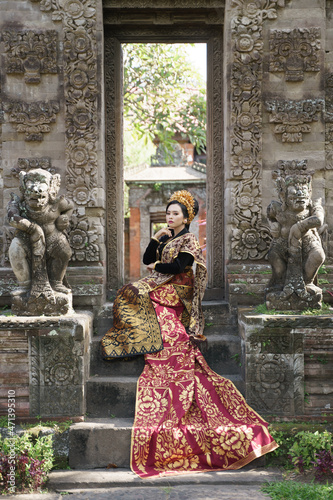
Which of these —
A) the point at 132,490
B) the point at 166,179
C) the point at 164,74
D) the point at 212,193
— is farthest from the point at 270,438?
the point at 166,179

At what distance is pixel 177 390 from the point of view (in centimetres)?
458

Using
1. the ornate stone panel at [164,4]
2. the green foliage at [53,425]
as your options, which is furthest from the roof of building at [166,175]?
the green foliage at [53,425]

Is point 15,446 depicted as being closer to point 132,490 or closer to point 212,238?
point 132,490

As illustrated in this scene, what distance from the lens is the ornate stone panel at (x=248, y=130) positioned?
5.89 metres

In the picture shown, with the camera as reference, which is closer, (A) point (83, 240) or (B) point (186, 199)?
(B) point (186, 199)

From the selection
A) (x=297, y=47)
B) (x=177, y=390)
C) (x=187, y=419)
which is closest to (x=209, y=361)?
(x=177, y=390)

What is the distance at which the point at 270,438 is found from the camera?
4363 mm

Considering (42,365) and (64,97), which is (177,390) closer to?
(42,365)

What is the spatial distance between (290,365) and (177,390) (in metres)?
1.06

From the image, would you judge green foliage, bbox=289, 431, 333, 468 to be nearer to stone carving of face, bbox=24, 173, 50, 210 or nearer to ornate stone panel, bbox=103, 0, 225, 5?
stone carving of face, bbox=24, 173, 50, 210

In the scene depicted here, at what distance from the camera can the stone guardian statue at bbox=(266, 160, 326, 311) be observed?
4.97 metres

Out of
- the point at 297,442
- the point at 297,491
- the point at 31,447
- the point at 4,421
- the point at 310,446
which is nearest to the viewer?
the point at 297,491

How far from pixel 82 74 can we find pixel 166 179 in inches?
450

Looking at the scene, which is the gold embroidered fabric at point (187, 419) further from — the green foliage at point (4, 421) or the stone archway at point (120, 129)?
the stone archway at point (120, 129)
